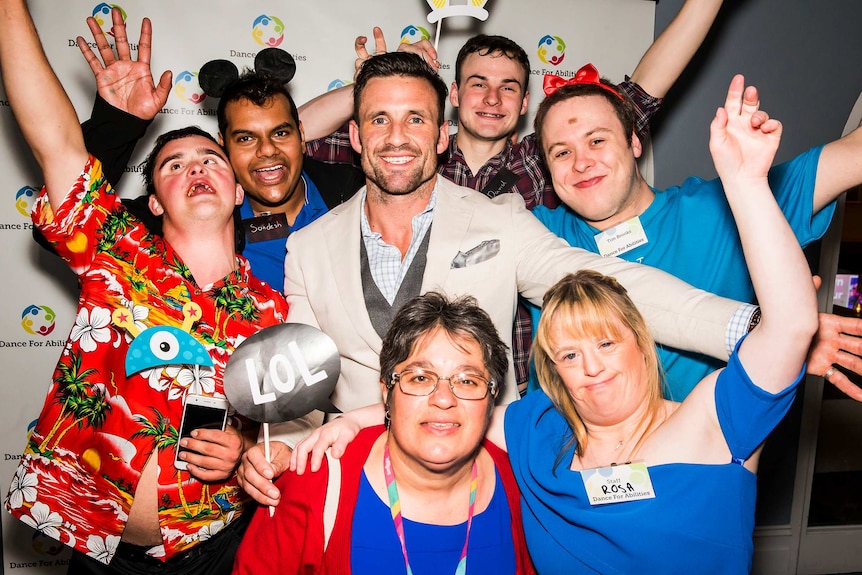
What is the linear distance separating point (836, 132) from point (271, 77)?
3312 millimetres

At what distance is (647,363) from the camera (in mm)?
1714

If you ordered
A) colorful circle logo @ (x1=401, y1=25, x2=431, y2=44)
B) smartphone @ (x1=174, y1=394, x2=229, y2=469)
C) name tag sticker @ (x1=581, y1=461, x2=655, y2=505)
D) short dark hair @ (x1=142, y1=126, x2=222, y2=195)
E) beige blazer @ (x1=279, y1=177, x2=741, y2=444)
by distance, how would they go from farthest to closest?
colorful circle logo @ (x1=401, y1=25, x2=431, y2=44), short dark hair @ (x1=142, y1=126, x2=222, y2=195), beige blazer @ (x1=279, y1=177, x2=741, y2=444), smartphone @ (x1=174, y1=394, x2=229, y2=469), name tag sticker @ (x1=581, y1=461, x2=655, y2=505)

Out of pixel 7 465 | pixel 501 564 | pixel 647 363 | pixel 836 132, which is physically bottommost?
pixel 7 465

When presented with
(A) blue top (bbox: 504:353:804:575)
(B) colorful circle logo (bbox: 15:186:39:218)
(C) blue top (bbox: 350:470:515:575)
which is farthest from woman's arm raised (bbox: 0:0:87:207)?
(A) blue top (bbox: 504:353:804:575)

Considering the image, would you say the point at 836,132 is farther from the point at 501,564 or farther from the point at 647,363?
the point at 501,564

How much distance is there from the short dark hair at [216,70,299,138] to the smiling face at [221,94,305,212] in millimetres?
16

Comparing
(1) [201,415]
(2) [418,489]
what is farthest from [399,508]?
(1) [201,415]

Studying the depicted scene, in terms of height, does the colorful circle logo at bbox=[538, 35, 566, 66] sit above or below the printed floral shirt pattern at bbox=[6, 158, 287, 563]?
above

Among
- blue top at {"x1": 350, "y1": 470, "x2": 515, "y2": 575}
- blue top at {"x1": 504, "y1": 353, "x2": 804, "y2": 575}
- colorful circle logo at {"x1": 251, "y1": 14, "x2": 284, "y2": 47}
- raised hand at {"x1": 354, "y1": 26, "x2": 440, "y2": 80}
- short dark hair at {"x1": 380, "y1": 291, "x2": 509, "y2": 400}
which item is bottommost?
blue top at {"x1": 350, "y1": 470, "x2": 515, "y2": 575}

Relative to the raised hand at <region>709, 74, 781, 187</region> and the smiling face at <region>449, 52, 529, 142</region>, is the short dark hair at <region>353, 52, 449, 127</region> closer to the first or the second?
the smiling face at <region>449, 52, 529, 142</region>

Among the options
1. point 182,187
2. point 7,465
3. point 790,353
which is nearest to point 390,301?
point 182,187

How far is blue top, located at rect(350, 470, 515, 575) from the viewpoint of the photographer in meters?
1.63

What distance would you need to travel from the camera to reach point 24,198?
123 inches

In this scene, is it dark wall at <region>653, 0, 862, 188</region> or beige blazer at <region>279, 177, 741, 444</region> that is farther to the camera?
dark wall at <region>653, 0, 862, 188</region>
